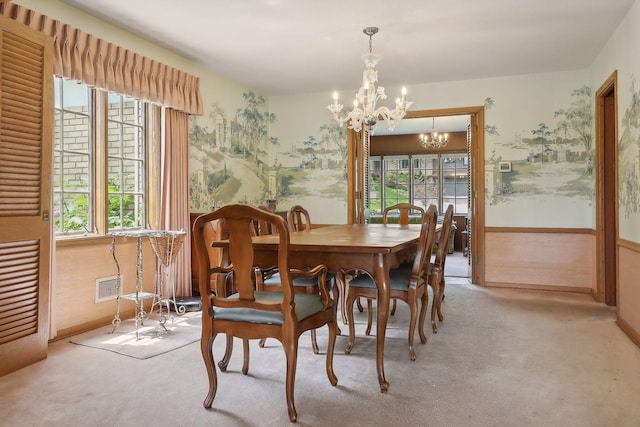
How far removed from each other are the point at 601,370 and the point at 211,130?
4.14 metres

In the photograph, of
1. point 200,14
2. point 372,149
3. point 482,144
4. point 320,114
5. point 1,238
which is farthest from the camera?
point 372,149

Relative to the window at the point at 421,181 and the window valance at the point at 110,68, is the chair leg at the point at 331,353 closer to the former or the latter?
the window valance at the point at 110,68

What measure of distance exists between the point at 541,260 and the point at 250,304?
423 cm

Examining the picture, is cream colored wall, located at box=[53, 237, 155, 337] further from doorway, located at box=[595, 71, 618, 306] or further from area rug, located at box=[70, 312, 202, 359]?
doorway, located at box=[595, 71, 618, 306]

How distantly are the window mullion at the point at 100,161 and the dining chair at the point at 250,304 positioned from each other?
2003 mm

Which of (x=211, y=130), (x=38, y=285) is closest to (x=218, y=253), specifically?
(x=211, y=130)

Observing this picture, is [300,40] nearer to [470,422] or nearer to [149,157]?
[149,157]

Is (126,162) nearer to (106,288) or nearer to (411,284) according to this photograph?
(106,288)

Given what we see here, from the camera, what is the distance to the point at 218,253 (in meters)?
4.36

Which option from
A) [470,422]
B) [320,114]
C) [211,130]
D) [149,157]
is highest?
[320,114]

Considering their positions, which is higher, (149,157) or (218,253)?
(149,157)

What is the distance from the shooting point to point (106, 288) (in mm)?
3645

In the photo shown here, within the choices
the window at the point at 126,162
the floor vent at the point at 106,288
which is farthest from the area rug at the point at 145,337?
the window at the point at 126,162

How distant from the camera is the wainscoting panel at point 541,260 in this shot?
16.3ft
